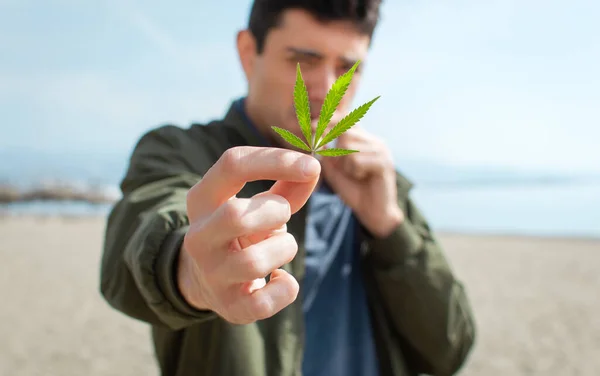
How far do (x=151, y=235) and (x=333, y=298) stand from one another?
1.29 m

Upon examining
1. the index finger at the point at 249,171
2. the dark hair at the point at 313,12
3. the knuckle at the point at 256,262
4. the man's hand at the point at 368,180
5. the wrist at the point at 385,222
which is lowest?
the wrist at the point at 385,222

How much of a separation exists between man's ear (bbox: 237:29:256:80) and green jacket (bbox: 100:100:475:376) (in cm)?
21

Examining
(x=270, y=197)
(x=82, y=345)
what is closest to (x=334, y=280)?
(x=270, y=197)

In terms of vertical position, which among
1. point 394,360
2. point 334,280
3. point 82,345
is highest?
point 334,280

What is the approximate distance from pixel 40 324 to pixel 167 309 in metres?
9.45

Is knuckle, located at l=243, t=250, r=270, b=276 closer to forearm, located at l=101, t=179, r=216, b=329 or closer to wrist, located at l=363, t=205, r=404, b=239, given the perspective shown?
forearm, located at l=101, t=179, r=216, b=329

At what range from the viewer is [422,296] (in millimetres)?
2447

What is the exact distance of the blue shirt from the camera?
97.3 inches

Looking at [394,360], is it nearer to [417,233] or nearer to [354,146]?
[417,233]

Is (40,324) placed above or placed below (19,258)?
above

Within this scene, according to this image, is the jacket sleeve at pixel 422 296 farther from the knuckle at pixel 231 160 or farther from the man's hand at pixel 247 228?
the knuckle at pixel 231 160

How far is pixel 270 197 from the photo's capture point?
1015 millimetres

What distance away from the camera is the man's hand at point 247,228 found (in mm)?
994

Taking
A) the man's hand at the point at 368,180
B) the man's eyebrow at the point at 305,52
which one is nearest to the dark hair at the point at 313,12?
the man's eyebrow at the point at 305,52
